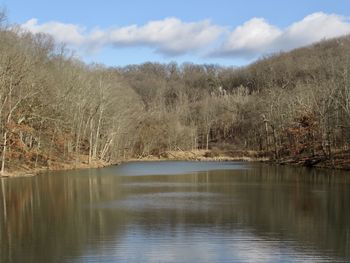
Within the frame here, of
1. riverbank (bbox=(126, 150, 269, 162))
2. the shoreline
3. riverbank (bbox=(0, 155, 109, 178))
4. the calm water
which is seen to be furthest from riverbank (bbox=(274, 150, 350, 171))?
riverbank (bbox=(0, 155, 109, 178))

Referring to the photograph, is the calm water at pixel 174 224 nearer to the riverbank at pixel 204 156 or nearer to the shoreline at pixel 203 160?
the shoreline at pixel 203 160

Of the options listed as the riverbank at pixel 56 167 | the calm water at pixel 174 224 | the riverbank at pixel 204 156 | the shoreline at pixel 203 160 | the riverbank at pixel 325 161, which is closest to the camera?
the calm water at pixel 174 224

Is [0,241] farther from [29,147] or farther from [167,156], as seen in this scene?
[167,156]

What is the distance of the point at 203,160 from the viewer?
85500 millimetres

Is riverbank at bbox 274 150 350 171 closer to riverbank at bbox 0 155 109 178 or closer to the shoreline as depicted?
the shoreline

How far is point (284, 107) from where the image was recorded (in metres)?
83.1

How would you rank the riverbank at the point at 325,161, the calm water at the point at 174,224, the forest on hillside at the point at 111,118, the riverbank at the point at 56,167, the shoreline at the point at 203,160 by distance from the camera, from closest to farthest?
the calm water at the point at 174,224
the riverbank at the point at 56,167
the forest on hillside at the point at 111,118
the shoreline at the point at 203,160
the riverbank at the point at 325,161

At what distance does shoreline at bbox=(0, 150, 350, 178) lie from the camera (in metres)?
50.3

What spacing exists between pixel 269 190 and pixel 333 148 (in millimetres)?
33670

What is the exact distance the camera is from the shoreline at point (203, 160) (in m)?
50.3

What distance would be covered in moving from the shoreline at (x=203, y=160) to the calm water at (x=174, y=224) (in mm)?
17276

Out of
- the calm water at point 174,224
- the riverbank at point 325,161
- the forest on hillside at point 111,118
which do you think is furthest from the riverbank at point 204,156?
the calm water at point 174,224

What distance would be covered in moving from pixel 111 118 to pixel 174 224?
50.4m

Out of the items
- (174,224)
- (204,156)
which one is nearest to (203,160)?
(204,156)
